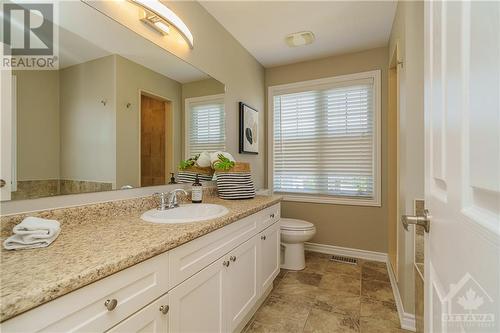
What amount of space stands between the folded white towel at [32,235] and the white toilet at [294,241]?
1.92 meters

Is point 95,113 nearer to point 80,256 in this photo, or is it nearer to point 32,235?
point 32,235

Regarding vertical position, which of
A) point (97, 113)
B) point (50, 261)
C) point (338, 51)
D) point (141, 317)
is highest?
point (338, 51)

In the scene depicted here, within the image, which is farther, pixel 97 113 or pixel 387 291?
pixel 387 291

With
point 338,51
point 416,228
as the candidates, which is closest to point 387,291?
point 416,228

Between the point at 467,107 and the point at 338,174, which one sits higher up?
the point at 467,107

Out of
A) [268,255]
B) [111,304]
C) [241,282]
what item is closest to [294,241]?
[268,255]

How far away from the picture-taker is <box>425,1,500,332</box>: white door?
340 millimetres

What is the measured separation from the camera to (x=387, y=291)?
2.00 m

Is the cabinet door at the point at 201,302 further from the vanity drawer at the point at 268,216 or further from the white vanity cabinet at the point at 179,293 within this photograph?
the vanity drawer at the point at 268,216

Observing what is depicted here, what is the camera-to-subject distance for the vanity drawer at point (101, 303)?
1.68 ft

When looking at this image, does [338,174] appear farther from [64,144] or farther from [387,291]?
[64,144]

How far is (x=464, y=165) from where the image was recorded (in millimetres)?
430

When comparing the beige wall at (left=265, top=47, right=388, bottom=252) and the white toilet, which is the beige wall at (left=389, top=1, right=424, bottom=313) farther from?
the beige wall at (left=265, top=47, right=388, bottom=252)

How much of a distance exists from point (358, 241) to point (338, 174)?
0.81m
